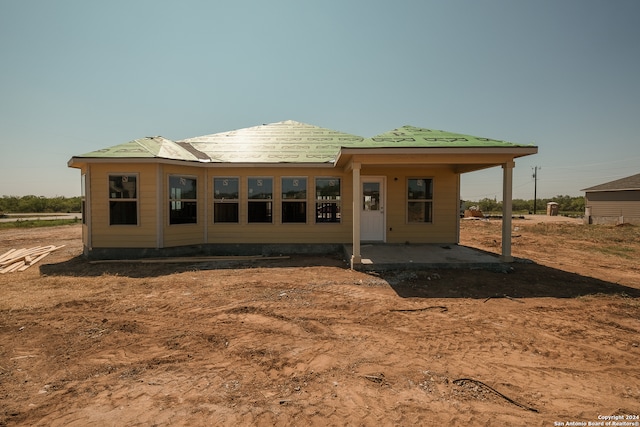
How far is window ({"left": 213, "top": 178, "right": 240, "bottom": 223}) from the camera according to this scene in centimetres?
1030

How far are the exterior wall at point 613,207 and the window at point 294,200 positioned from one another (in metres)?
29.2

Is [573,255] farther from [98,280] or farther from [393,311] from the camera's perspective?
[98,280]

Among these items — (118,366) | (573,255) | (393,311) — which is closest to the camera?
(118,366)

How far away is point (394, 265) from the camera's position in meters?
7.62

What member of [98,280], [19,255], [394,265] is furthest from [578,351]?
[19,255]

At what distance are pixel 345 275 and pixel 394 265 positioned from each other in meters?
1.29

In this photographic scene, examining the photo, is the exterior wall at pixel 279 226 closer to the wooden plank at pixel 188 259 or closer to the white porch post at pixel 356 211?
the wooden plank at pixel 188 259

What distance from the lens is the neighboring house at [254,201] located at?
9.26 meters

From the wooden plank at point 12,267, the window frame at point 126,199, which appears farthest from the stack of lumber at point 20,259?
the window frame at point 126,199

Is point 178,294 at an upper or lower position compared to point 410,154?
lower

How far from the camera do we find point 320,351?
144 inches

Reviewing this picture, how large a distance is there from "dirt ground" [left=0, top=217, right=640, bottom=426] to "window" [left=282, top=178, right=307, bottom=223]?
11.9ft

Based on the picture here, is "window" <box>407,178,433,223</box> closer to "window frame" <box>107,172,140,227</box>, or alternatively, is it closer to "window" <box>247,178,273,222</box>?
"window" <box>247,178,273,222</box>

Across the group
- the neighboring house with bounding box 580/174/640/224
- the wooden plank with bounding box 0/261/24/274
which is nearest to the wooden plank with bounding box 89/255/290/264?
the wooden plank with bounding box 0/261/24/274
